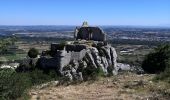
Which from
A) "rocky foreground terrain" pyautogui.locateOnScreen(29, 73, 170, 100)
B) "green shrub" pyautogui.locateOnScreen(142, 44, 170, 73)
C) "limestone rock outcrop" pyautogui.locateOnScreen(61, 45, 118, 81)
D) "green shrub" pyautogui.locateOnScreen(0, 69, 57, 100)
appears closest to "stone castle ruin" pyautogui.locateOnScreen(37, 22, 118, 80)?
"limestone rock outcrop" pyautogui.locateOnScreen(61, 45, 118, 81)

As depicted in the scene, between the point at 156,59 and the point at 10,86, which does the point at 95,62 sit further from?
the point at 10,86

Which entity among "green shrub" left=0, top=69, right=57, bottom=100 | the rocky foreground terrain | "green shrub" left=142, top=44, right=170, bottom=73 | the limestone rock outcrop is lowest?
the limestone rock outcrop

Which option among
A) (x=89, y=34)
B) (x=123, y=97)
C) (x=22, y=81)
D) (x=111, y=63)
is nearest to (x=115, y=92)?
(x=123, y=97)

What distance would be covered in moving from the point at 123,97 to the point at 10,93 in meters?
3.47

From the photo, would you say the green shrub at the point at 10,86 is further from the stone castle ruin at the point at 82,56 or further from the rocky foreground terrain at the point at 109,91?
the stone castle ruin at the point at 82,56

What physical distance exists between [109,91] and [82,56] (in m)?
25.9

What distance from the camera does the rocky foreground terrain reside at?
12.5 metres

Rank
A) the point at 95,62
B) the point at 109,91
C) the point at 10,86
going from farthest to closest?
the point at 95,62 → the point at 109,91 → the point at 10,86

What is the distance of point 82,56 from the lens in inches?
1549

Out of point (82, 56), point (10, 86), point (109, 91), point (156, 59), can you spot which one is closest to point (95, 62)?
point (82, 56)

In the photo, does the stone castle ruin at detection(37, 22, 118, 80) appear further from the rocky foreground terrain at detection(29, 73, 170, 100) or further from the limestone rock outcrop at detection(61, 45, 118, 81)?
the rocky foreground terrain at detection(29, 73, 170, 100)

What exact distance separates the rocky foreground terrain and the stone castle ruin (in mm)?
18181

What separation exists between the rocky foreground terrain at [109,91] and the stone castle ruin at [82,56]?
18181mm

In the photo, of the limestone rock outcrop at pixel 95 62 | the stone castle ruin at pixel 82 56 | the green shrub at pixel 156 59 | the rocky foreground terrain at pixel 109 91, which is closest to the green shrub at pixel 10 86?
the rocky foreground terrain at pixel 109 91
